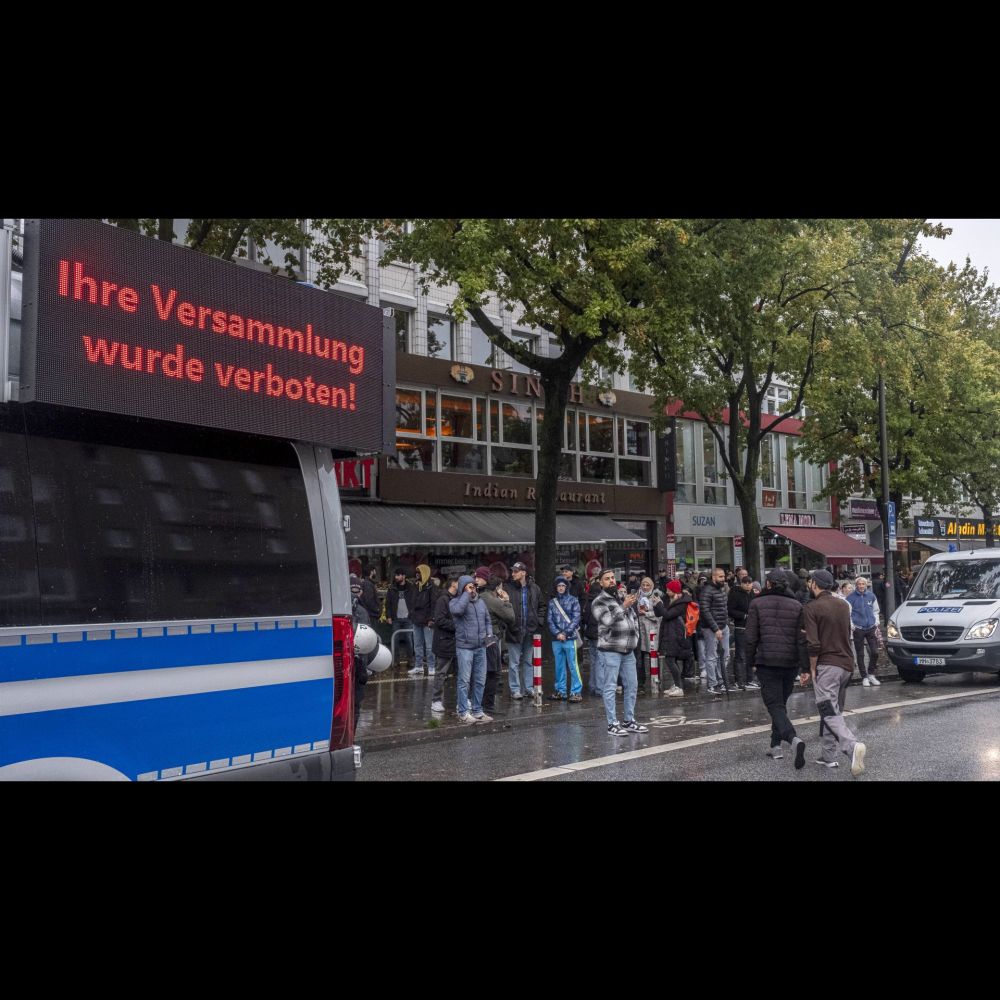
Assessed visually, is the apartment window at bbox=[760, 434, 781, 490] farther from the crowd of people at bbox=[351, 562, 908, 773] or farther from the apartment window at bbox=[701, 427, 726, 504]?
the crowd of people at bbox=[351, 562, 908, 773]

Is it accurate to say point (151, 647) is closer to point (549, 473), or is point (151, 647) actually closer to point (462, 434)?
point (549, 473)

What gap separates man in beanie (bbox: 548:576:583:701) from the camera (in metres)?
15.5

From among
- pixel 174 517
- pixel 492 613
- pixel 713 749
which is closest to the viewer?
pixel 174 517

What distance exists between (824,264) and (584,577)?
992 centimetres

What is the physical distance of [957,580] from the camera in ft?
57.9

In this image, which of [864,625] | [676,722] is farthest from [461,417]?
[676,722]

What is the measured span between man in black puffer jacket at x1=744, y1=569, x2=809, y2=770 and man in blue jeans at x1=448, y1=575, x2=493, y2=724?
14.0 feet

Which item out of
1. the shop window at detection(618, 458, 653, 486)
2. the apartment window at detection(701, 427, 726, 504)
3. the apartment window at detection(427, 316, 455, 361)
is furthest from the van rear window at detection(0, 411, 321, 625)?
the apartment window at detection(701, 427, 726, 504)

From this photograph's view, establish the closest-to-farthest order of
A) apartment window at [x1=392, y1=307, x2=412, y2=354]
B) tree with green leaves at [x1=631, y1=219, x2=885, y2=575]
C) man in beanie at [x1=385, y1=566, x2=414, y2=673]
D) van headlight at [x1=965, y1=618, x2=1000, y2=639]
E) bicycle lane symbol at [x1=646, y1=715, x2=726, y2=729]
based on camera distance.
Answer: bicycle lane symbol at [x1=646, y1=715, x2=726, y2=729] < van headlight at [x1=965, y1=618, x2=1000, y2=639] < tree with green leaves at [x1=631, y1=219, x2=885, y2=575] < man in beanie at [x1=385, y1=566, x2=414, y2=673] < apartment window at [x1=392, y1=307, x2=412, y2=354]

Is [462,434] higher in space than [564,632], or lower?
higher

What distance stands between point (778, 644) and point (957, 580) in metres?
8.95
